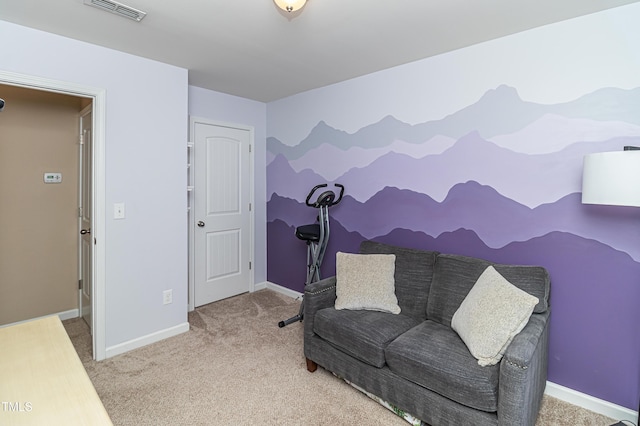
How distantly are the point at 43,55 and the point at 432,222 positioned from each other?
10.4 feet

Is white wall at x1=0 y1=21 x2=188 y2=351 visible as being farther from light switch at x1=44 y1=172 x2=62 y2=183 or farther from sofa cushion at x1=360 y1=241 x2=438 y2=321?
sofa cushion at x1=360 y1=241 x2=438 y2=321

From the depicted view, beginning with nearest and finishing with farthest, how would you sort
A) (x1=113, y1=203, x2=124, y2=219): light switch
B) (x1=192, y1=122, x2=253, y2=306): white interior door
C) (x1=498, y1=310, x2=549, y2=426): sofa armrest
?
1. (x1=498, y1=310, x2=549, y2=426): sofa armrest
2. (x1=113, y1=203, x2=124, y2=219): light switch
3. (x1=192, y1=122, x2=253, y2=306): white interior door

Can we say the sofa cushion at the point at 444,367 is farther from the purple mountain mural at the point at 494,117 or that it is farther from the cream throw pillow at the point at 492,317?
the purple mountain mural at the point at 494,117

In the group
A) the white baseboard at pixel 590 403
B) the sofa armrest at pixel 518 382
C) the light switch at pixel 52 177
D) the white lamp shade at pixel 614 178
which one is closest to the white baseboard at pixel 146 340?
the light switch at pixel 52 177

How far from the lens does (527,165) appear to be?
A: 2297 mm

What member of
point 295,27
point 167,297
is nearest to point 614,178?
point 295,27

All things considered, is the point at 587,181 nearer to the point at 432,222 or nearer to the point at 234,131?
the point at 432,222

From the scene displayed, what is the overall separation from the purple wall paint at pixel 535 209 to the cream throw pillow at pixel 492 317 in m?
0.55

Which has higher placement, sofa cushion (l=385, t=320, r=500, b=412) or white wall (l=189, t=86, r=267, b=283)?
white wall (l=189, t=86, r=267, b=283)

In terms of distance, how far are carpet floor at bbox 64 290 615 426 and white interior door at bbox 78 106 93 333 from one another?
26 centimetres

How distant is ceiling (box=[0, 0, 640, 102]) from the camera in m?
1.97

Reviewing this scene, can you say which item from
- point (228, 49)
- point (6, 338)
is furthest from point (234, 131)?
point (6, 338)

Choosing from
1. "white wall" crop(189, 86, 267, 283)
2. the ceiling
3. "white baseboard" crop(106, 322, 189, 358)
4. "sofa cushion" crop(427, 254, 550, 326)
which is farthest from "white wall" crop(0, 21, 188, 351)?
"sofa cushion" crop(427, 254, 550, 326)

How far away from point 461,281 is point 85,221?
344 cm
